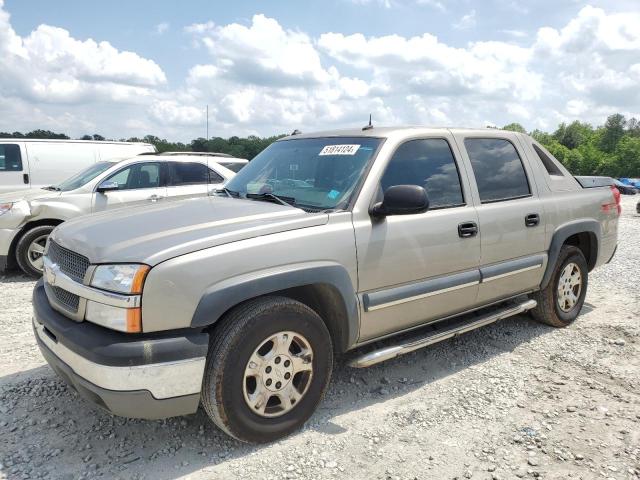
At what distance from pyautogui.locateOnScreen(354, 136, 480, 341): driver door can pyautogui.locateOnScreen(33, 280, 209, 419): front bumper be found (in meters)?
1.17

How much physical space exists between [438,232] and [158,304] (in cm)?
200

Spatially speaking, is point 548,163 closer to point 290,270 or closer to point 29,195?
point 290,270

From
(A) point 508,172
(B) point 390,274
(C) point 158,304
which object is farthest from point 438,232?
(C) point 158,304

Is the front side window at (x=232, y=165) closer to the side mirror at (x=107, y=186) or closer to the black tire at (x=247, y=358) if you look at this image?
the side mirror at (x=107, y=186)

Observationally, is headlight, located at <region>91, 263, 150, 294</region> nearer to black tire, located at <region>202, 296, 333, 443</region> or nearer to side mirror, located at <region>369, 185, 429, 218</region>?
black tire, located at <region>202, 296, 333, 443</region>

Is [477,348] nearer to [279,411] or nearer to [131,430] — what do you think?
[279,411]

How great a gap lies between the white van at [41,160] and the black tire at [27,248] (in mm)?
2587

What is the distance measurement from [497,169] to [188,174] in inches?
215

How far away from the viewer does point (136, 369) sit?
2.50m

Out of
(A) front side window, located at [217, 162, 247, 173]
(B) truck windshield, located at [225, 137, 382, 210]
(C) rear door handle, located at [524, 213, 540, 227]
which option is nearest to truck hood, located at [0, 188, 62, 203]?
(A) front side window, located at [217, 162, 247, 173]

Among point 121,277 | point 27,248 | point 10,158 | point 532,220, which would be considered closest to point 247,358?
point 121,277

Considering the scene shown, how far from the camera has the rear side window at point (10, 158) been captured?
9.46 meters

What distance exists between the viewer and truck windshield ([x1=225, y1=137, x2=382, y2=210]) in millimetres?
3432

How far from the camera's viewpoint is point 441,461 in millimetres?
2877
